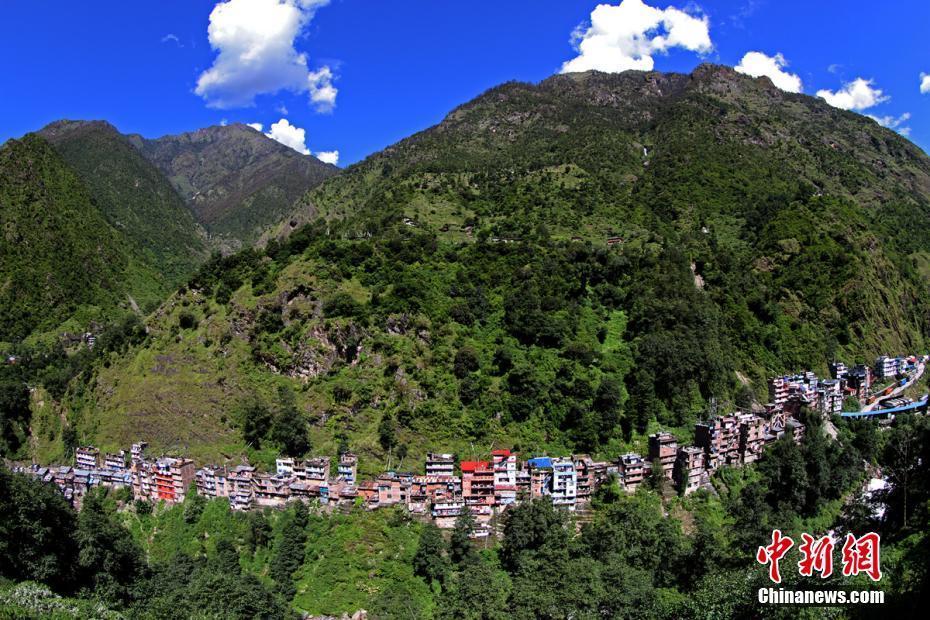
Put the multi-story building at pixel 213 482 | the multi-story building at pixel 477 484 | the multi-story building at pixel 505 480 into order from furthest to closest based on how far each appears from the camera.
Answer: the multi-story building at pixel 213 482 → the multi-story building at pixel 505 480 → the multi-story building at pixel 477 484

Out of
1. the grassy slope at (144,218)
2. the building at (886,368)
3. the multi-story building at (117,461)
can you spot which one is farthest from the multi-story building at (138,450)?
the grassy slope at (144,218)

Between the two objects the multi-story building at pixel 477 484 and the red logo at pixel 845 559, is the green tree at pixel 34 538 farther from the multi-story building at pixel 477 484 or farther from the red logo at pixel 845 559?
the red logo at pixel 845 559

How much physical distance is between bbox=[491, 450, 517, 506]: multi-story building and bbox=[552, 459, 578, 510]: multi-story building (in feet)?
9.70

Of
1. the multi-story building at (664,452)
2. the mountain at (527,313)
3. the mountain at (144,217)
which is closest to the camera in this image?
the multi-story building at (664,452)

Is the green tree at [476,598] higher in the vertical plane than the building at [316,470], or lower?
lower

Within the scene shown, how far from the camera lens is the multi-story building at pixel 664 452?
4531 cm

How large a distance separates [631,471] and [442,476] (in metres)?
14.1

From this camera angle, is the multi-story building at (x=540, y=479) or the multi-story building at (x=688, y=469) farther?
the multi-story building at (x=688, y=469)

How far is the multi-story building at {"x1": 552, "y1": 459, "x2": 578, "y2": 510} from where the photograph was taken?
142 feet

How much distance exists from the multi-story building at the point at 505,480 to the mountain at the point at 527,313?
3911 millimetres

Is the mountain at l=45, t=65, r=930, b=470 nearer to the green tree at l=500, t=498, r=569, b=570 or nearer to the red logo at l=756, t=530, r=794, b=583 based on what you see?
the green tree at l=500, t=498, r=569, b=570

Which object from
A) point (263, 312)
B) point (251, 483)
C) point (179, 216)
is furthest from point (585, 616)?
point (179, 216)

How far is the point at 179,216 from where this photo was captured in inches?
7648

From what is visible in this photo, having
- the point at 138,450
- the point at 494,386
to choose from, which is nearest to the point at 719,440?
Result: the point at 494,386
